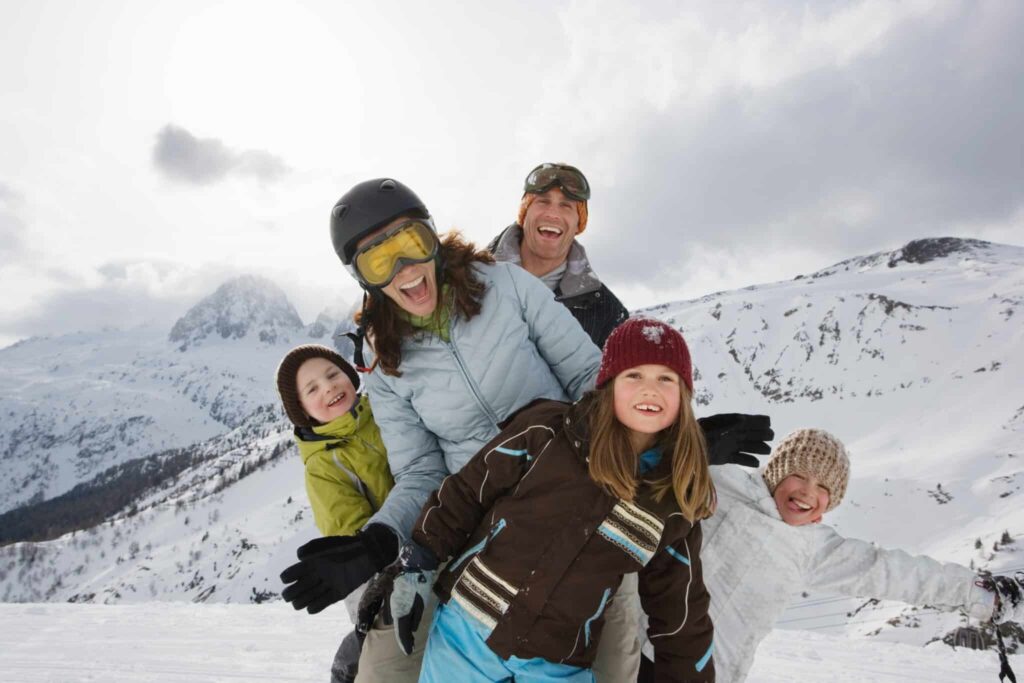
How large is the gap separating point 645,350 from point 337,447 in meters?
1.76

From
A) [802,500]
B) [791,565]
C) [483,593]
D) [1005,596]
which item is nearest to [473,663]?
[483,593]

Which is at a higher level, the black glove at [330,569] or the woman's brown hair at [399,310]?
the woman's brown hair at [399,310]

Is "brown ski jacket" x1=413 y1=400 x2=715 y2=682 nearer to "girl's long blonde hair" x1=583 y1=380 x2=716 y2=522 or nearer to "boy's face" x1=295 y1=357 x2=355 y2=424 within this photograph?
"girl's long blonde hair" x1=583 y1=380 x2=716 y2=522

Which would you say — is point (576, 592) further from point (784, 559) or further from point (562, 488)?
point (784, 559)

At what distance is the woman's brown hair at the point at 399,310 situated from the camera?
263 centimetres

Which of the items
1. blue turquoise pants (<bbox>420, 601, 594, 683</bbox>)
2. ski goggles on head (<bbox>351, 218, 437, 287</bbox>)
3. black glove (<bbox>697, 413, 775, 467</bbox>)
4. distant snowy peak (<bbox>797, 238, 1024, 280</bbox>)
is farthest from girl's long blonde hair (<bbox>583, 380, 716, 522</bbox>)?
distant snowy peak (<bbox>797, 238, 1024, 280</bbox>)

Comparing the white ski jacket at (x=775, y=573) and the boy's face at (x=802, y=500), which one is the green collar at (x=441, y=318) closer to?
the white ski jacket at (x=775, y=573)

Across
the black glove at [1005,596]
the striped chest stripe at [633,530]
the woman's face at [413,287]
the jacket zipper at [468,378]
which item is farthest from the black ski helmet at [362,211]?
the black glove at [1005,596]

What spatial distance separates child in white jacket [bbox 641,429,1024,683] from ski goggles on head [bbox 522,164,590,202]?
2058 millimetres

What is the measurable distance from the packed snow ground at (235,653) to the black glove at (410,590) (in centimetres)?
372

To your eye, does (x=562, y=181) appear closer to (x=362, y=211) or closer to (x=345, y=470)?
(x=362, y=211)

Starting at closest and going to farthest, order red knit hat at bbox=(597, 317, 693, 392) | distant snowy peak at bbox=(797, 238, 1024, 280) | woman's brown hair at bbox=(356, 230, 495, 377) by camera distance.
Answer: red knit hat at bbox=(597, 317, 693, 392)
woman's brown hair at bbox=(356, 230, 495, 377)
distant snowy peak at bbox=(797, 238, 1024, 280)

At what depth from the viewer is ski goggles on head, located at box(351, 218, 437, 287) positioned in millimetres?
2561

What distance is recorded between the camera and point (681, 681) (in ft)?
7.21
